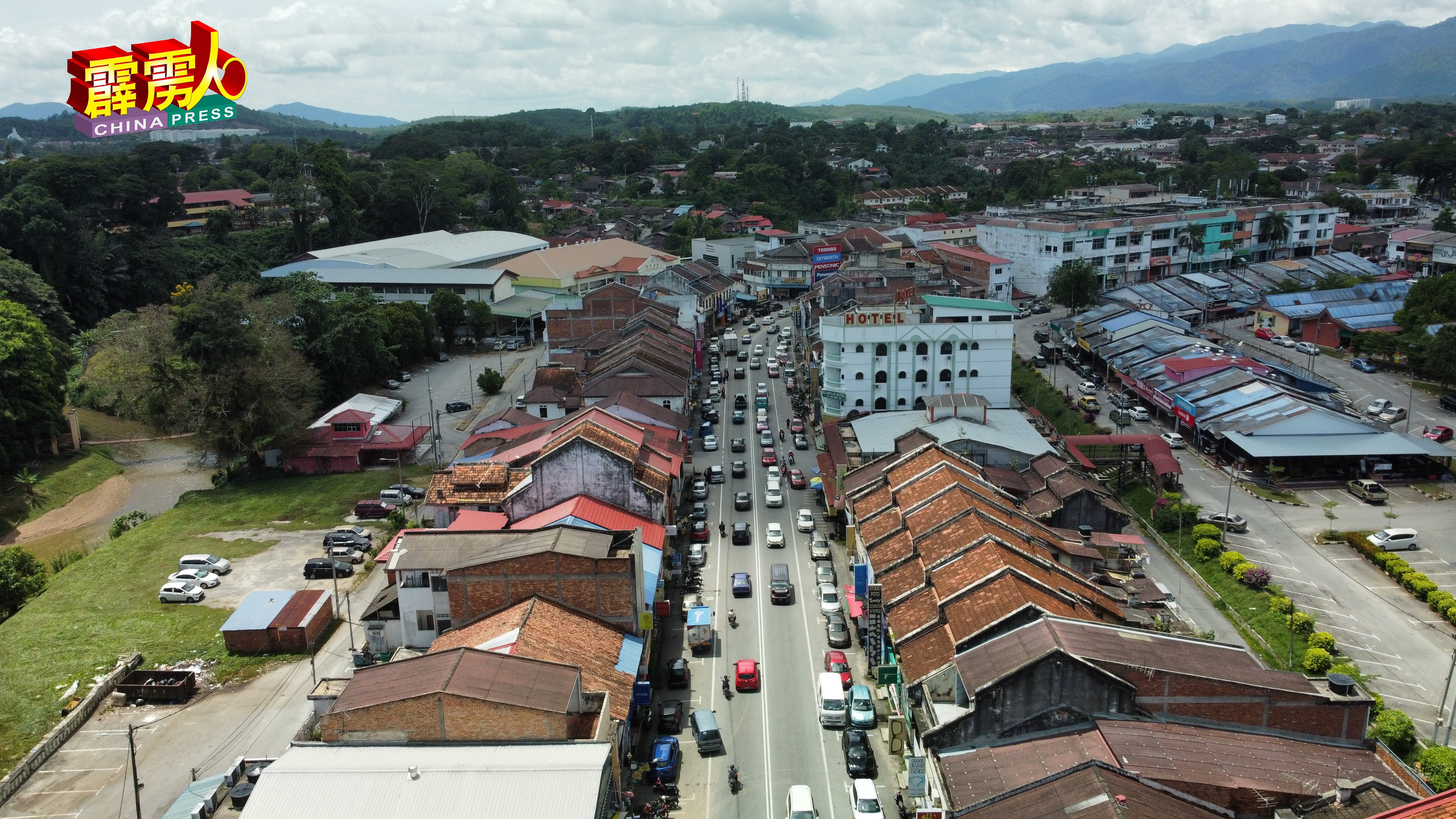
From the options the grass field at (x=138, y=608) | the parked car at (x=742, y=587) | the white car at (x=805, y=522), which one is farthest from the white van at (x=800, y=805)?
the grass field at (x=138, y=608)

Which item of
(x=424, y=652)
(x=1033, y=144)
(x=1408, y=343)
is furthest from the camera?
(x=1033, y=144)

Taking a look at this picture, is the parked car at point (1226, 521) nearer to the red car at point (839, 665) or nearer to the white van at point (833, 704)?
the red car at point (839, 665)

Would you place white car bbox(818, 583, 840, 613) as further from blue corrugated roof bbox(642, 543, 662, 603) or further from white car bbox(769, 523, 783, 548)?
blue corrugated roof bbox(642, 543, 662, 603)

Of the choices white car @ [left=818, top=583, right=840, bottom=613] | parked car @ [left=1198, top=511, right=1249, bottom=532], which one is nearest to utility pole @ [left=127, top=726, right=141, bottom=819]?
white car @ [left=818, top=583, right=840, bottom=613]

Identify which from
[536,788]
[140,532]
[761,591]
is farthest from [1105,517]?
[140,532]

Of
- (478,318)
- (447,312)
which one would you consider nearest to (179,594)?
(447,312)

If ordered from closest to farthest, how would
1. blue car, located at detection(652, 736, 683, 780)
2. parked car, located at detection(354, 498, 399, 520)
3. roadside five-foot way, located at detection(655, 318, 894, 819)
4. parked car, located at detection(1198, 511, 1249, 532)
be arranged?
roadside five-foot way, located at detection(655, 318, 894, 819), blue car, located at detection(652, 736, 683, 780), parked car, located at detection(1198, 511, 1249, 532), parked car, located at detection(354, 498, 399, 520)

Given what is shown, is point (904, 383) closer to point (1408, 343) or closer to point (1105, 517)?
point (1105, 517)
